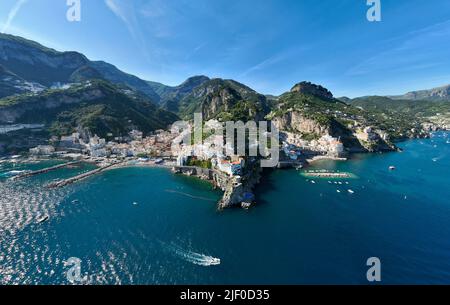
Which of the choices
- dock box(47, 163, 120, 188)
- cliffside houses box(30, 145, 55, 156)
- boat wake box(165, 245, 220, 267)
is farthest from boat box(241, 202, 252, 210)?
cliffside houses box(30, 145, 55, 156)

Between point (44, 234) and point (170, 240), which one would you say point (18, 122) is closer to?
point (44, 234)

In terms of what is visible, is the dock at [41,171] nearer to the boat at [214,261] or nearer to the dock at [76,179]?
the dock at [76,179]

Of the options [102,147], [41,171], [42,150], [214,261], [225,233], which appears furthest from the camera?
[102,147]

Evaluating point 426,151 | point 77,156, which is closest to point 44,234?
point 77,156

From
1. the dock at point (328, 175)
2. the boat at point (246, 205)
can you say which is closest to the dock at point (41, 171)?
the boat at point (246, 205)

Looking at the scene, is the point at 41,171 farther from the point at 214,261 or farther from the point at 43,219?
the point at 214,261

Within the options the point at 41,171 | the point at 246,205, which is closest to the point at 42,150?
the point at 41,171
